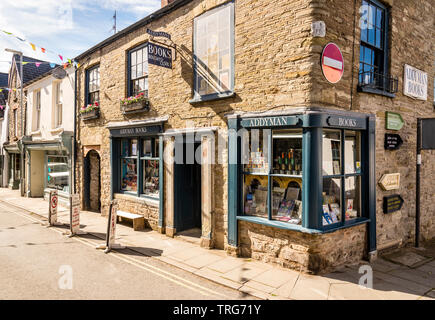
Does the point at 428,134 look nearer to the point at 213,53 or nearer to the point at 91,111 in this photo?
the point at 213,53

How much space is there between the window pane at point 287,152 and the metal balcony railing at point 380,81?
234cm

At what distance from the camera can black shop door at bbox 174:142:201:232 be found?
8930 millimetres

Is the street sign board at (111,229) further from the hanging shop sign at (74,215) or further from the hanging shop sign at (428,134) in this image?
the hanging shop sign at (428,134)

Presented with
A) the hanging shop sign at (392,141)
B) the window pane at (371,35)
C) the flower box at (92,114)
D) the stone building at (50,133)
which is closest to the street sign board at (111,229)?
the flower box at (92,114)

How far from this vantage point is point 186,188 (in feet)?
30.4

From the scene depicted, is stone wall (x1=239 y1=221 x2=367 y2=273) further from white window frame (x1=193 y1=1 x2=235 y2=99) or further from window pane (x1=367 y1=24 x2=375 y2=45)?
window pane (x1=367 y1=24 x2=375 y2=45)

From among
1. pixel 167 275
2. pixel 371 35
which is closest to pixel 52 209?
pixel 167 275

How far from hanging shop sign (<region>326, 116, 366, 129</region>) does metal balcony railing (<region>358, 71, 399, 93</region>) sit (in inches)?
40.5

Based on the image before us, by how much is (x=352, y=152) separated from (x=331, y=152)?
0.86m

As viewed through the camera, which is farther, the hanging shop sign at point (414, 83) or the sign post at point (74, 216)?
the sign post at point (74, 216)

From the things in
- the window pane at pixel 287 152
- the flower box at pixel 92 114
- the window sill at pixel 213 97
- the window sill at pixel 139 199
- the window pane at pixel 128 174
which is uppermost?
the flower box at pixel 92 114

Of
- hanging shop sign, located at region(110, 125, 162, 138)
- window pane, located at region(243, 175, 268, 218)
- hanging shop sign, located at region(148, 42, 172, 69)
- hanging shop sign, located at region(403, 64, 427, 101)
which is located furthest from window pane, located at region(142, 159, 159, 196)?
hanging shop sign, located at region(403, 64, 427, 101)

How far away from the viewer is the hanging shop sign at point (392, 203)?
743cm
